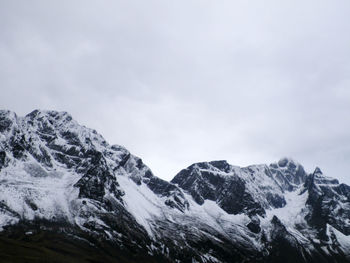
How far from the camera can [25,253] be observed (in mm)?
185375

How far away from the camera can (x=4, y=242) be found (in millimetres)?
192875

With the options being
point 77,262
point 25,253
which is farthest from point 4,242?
point 77,262

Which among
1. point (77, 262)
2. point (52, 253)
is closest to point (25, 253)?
point (52, 253)

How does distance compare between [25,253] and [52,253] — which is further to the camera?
[52,253]

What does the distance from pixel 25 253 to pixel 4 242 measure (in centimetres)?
1715

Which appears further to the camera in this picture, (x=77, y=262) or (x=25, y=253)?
(x=77, y=262)

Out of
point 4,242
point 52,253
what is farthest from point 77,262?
point 4,242

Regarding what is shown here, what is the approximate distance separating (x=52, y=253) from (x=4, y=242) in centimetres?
2681

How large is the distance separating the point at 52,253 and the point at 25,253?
54.2 ft

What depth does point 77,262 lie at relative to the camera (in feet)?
648

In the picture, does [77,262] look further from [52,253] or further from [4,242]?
[4,242]

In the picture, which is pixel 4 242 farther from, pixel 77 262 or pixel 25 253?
pixel 77 262

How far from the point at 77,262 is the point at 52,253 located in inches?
600

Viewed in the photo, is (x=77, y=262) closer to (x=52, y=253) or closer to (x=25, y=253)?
(x=52, y=253)
